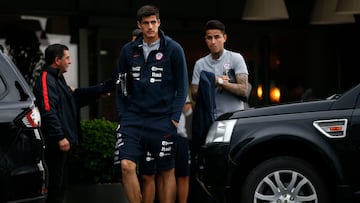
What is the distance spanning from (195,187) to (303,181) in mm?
1962

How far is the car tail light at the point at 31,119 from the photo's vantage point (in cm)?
690

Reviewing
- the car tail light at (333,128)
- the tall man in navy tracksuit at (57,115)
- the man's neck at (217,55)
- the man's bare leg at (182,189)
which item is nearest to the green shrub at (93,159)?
the tall man in navy tracksuit at (57,115)

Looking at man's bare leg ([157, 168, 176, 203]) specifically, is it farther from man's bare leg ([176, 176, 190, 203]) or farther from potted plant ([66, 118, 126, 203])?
potted plant ([66, 118, 126, 203])

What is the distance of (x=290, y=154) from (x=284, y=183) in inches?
11.3

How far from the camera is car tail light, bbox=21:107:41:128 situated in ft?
22.6

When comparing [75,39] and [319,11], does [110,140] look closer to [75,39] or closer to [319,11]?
[75,39]

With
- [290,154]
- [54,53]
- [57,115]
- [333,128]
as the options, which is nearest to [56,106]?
[57,115]

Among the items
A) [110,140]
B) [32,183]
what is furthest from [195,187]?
[32,183]

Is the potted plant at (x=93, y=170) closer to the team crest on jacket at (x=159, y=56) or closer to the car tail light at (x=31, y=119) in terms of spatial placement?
the team crest on jacket at (x=159, y=56)

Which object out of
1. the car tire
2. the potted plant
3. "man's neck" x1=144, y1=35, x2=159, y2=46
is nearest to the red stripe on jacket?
"man's neck" x1=144, y1=35, x2=159, y2=46

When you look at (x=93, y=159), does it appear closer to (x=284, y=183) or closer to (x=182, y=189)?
(x=182, y=189)

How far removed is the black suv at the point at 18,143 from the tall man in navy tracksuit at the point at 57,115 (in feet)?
5.20

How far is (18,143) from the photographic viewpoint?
22.4 feet

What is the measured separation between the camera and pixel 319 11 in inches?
551
